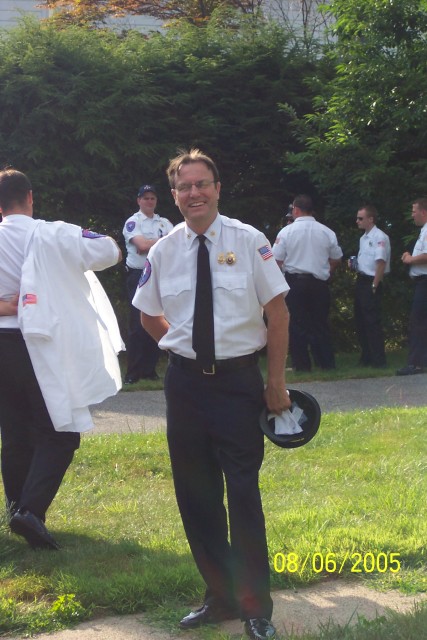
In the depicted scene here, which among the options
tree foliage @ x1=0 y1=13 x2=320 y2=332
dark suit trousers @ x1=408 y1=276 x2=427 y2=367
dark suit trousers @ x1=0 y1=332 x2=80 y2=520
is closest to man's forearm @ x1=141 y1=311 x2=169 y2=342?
dark suit trousers @ x1=0 y1=332 x2=80 y2=520

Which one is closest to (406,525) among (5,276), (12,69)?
(5,276)

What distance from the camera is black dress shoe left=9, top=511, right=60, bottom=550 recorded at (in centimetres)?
511

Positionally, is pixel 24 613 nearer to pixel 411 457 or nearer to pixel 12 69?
pixel 411 457

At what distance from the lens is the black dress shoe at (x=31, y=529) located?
5109 millimetres

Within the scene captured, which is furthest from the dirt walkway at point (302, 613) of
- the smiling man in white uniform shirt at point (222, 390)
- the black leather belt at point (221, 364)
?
the black leather belt at point (221, 364)

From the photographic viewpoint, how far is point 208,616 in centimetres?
430

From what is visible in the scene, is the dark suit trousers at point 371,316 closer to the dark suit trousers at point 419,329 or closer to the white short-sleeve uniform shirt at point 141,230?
the dark suit trousers at point 419,329

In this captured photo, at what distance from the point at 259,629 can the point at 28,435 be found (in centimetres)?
206

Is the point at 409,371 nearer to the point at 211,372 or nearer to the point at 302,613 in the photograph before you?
the point at 302,613

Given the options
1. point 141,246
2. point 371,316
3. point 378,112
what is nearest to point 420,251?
point 371,316

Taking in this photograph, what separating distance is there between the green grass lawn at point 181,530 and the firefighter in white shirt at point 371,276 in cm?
387

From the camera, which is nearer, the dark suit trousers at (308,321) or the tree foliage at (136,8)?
the dark suit trousers at (308,321)

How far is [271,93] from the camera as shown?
13.6 meters
